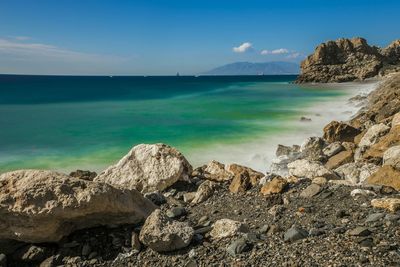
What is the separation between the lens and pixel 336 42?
95188 millimetres

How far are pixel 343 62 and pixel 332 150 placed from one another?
86.3m

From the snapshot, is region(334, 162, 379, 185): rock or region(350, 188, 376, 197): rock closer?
region(350, 188, 376, 197): rock

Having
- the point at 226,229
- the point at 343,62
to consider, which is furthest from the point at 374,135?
the point at 343,62

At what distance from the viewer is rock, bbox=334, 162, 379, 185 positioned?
27.1ft

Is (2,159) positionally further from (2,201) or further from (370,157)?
(370,157)

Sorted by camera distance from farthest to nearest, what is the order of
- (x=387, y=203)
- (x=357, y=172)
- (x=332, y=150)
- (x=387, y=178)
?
(x=332, y=150)
(x=357, y=172)
(x=387, y=178)
(x=387, y=203)

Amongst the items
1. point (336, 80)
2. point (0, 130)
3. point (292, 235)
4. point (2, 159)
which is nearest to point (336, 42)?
point (336, 80)

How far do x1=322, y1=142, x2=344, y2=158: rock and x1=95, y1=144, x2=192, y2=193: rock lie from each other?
512 cm

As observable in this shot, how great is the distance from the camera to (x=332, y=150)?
11.9 meters

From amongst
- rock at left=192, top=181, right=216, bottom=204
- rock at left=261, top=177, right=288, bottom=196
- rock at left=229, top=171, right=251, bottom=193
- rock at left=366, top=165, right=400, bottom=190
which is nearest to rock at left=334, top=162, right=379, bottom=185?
rock at left=366, top=165, right=400, bottom=190

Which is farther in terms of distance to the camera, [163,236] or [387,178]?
[387,178]

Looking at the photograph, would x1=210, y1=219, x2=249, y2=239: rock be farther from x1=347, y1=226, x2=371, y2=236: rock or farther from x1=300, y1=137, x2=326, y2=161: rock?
x1=300, y1=137, x2=326, y2=161: rock

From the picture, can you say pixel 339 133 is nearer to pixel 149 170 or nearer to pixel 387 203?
pixel 149 170

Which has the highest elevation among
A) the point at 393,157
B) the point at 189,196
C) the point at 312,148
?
the point at 393,157
